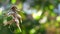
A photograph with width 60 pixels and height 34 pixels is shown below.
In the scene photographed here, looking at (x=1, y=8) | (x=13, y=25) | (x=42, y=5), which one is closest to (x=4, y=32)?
(x=13, y=25)

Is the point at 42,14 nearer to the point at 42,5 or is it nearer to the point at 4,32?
the point at 42,5

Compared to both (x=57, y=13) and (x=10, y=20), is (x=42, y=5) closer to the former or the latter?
(x=57, y=13)

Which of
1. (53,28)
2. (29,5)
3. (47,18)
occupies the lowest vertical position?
(53,28)

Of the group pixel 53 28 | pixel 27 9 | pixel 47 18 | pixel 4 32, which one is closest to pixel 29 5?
pixel 27 9

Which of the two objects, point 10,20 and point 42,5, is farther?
point 42,5

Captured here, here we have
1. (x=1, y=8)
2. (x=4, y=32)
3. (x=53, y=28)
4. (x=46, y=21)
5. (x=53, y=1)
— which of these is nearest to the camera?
(x=4, y=32)

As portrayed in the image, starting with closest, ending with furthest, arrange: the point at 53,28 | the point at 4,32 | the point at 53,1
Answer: the point at 4,32, the point at 53,1, the point at 53,28

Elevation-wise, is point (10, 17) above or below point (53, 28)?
above

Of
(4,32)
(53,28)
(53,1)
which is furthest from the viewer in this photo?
A: (53,28)

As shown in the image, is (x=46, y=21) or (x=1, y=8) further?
(x=46, y=21)
